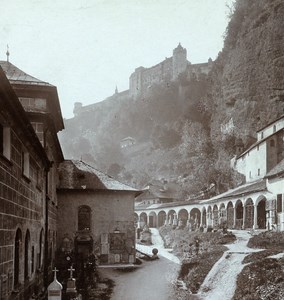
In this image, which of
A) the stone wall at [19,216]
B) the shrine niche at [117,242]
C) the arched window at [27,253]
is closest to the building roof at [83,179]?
the shrine niche at [117,242]

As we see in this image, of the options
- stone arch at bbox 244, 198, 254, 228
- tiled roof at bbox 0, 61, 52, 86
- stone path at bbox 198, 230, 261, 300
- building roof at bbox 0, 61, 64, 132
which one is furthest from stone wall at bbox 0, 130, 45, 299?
stone arch at bbox 244, 198, 254, 228

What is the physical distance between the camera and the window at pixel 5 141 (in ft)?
31.7

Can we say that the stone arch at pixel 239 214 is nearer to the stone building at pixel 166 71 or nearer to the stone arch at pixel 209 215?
the stone arch at pixel 209 215

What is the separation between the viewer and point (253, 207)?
3728cm

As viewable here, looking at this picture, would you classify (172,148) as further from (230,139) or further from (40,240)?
(40,240)

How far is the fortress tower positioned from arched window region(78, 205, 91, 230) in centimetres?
8794

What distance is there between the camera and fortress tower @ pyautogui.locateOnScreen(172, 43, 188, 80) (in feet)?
370

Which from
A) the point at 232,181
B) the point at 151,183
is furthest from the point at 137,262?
the point at 151,183

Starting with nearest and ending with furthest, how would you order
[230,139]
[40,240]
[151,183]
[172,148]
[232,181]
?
[40,240] → [232,181] → [230,139] → [151,183] → [172,148]

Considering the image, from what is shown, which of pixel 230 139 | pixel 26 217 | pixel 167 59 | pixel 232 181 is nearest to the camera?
pixel 26 217

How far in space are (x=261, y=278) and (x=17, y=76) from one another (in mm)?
14045

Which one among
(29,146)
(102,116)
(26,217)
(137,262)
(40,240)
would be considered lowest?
(137,262)

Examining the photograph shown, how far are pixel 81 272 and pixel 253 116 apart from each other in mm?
46420

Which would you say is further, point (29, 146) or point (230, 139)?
point (230, 139)
